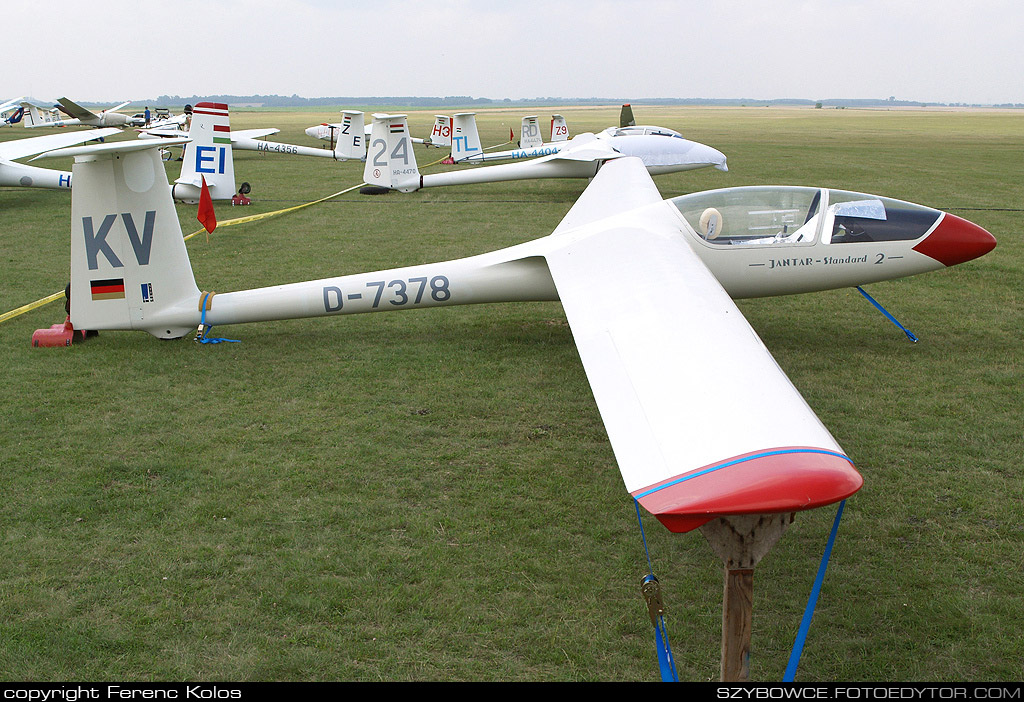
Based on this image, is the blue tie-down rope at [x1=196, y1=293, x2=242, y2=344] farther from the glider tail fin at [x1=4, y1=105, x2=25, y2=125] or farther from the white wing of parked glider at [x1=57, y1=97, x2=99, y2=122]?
the glider tail fin at [x1=4, y1=105, x2=25, y2=125]

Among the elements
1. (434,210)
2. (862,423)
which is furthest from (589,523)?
(434,210)

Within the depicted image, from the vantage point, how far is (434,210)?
58.6ft

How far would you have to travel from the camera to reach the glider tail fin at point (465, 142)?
92.4 ft

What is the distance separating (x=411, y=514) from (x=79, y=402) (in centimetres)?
370

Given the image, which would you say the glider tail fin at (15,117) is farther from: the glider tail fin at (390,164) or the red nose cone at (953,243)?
the red nose cone at (953,243)

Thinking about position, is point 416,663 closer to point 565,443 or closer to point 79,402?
point 565,443

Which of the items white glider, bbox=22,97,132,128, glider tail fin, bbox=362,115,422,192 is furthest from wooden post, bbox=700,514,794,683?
white glider, bbox=22,97,132,128

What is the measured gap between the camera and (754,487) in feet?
8.77

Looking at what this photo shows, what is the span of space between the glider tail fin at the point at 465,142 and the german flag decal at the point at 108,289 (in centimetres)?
2216

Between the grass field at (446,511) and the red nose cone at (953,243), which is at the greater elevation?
the red nose cone at (953,243)

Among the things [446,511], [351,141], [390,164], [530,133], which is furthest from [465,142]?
[446,511]

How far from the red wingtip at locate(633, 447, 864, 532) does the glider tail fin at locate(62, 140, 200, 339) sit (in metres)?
5.89

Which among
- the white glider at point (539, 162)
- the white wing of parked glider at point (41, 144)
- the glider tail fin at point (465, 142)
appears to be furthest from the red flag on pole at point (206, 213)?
→ the glider tail fin at point (465, 142)
